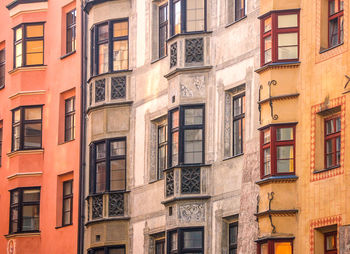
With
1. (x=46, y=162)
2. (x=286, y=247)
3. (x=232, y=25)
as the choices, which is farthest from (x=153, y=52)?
(x=286, y=247)

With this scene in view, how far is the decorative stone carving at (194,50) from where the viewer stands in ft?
128

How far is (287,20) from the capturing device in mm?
34156

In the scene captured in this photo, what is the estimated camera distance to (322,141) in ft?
108

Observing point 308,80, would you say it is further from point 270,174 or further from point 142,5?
point 142,5

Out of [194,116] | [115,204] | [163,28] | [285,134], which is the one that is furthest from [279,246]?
[163,28]

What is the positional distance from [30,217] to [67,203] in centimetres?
223

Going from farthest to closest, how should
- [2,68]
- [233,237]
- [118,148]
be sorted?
[2,68] < [118,148] < [233,237]

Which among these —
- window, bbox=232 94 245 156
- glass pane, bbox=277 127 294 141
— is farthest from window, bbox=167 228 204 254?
glass pane, bbox=277 127 294 141

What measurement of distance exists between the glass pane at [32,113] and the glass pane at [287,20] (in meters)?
16.8

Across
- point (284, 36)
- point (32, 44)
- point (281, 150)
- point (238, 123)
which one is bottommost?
point (281, 150)

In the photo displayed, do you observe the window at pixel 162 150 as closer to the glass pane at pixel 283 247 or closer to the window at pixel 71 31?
the window at pixel 71 31

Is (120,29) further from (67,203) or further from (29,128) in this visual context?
(29,128)

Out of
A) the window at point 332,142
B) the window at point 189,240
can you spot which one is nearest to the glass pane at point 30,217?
the window at point 189,240

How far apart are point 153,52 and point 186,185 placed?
5.67 m
